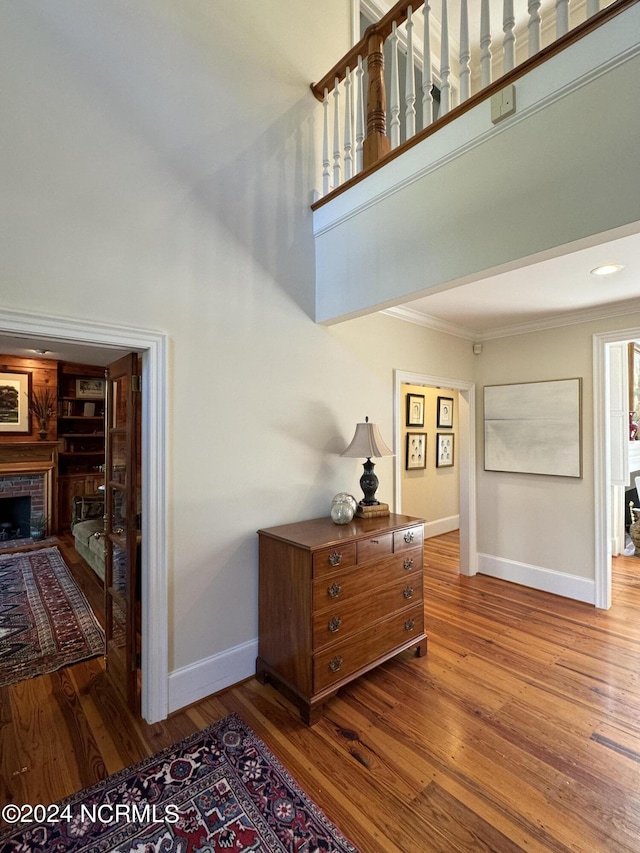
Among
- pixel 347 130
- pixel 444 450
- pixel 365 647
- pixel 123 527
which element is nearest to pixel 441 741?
pixel 365 647

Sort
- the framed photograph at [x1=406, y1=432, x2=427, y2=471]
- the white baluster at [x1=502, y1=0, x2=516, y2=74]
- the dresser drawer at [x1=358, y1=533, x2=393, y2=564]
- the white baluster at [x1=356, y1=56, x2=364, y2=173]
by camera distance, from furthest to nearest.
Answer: the framed photograph at [x1=406, y1=432, x2=427, y2=471], the white baluster at [x1=356, y1=56, x2=364, y2=173], the dresser drawer at [x1=358, y1=533, x2=393, y2=564], the white baluster at [x1=502, y1=0, x2=516, y2=74]

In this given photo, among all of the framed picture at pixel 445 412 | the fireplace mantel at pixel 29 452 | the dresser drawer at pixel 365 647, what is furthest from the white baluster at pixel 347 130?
the fireplace mantel at pixel 29 452

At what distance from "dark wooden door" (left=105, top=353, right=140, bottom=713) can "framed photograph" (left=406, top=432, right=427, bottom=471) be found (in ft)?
12.5

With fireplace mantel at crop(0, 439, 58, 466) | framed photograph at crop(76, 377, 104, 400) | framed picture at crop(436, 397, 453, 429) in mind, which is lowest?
fireplace mantel at crop(0, 439, 58, 466)

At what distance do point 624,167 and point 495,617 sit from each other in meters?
3.08

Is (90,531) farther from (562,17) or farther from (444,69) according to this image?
(562,17)

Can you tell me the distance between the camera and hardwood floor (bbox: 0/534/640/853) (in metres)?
1.52

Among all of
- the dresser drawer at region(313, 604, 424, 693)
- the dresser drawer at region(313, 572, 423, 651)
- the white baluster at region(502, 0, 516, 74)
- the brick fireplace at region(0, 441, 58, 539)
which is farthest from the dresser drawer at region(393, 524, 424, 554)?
the brick fireplace at region(0, 441, 58, 539)

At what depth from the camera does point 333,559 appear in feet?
7.07

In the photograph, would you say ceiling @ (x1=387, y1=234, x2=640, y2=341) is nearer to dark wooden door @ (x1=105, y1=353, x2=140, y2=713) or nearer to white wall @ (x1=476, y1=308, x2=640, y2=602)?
white wall @ (x1=476, y1=308, x2=640, y2=602)

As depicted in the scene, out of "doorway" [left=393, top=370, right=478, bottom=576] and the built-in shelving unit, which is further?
the built-in shelving unit

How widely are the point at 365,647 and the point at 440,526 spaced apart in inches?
150

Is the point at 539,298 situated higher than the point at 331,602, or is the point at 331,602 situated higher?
the point at 539,298

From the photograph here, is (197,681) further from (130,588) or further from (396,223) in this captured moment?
(396,223)
